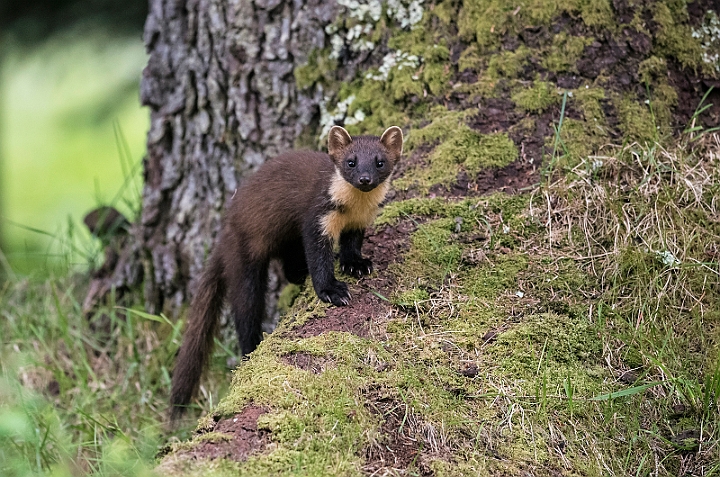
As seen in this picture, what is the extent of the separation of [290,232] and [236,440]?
1982mm

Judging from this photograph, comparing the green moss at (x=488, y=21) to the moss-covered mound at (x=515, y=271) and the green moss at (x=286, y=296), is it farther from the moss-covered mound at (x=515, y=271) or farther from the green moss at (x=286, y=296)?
the green moss at (x=286, y=296)

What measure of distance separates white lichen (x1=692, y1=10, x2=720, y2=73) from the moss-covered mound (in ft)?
0.05

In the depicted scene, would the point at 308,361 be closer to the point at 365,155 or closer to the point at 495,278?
the point at 495,278

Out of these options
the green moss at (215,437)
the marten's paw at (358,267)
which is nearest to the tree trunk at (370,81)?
the marten's paw at (358,267)

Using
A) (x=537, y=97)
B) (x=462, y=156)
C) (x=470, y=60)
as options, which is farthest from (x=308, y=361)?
(x=470, y=60)

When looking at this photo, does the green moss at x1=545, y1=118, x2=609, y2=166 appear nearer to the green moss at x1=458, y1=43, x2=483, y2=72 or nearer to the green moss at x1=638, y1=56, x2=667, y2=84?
the green moss at x1=638, y1=56, x2=667, y2=84

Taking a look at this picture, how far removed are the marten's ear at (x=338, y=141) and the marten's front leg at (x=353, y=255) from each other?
1.49 feet

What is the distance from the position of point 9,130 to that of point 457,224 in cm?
1239

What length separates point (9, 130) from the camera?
47.5 feet

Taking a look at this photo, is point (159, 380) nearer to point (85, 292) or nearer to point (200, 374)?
point (200, 374)

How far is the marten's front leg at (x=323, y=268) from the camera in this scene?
4.13 meters

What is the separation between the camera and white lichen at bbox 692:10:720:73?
4.92 meters

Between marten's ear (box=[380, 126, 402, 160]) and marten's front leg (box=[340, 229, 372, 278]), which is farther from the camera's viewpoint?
marten's ear (box=[380, 126, 402, 160])

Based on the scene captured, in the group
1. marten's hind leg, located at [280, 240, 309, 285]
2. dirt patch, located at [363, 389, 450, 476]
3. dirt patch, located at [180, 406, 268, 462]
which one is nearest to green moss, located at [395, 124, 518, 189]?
marten's hind leg, located at [280, 240, 309, 285]
